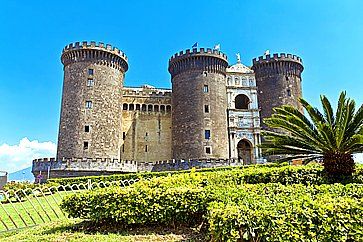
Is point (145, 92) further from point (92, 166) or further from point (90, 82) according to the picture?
point (92, 166)

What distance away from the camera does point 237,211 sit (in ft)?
19.5

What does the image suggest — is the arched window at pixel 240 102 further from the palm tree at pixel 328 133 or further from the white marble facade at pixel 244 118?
the palm tree at pixel 328 133

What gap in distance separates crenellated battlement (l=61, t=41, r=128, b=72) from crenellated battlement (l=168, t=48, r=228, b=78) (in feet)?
Answer: 27.0

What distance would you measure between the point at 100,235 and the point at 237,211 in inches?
192

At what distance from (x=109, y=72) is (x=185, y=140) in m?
12.7

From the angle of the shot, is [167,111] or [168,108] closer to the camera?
[167,111]

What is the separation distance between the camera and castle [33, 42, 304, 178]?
37875 mm

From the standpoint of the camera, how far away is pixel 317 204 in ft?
20.1

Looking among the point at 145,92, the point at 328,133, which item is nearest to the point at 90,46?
the point at 145,92

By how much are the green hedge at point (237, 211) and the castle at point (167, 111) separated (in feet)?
84.8

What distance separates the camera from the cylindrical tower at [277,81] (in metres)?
45.6

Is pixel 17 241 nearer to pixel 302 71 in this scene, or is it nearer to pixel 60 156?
pixel 60 156

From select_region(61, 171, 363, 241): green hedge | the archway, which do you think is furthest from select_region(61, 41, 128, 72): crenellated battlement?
select_region(61, 171, 363, 241): green hedge

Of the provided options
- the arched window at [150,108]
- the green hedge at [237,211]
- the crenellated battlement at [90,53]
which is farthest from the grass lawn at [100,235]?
the arched window at [150,108]
